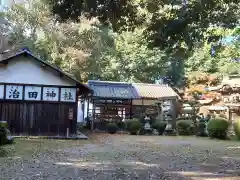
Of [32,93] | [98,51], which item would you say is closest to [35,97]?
[32,93]

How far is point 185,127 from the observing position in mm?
26359

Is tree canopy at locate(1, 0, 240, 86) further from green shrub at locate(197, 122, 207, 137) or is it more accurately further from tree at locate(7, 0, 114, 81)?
green shrub at locate(197, 122, 207, 137)

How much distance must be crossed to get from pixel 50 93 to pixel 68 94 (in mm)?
939

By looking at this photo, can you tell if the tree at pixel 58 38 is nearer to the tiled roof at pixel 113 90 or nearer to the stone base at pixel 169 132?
the tiled roof at pixel 113 90

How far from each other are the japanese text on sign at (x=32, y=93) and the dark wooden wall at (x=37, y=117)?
0.86ft

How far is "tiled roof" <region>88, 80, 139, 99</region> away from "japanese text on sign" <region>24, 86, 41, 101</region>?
7.09m

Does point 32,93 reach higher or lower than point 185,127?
higher

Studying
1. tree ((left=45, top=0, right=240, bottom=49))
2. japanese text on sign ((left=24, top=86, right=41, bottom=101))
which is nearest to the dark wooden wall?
japanese text on sign ((left=24, top=86, right=41, bottom=101))

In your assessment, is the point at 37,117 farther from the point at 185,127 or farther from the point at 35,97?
the point at 185,127

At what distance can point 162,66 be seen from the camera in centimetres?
3656

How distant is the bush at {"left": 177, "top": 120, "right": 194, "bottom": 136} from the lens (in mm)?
26281

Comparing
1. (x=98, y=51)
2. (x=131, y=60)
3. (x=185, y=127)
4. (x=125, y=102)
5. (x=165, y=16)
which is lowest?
(x=185, y=127)

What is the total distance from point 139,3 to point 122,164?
4.50m

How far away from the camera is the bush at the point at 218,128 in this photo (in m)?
23.0
